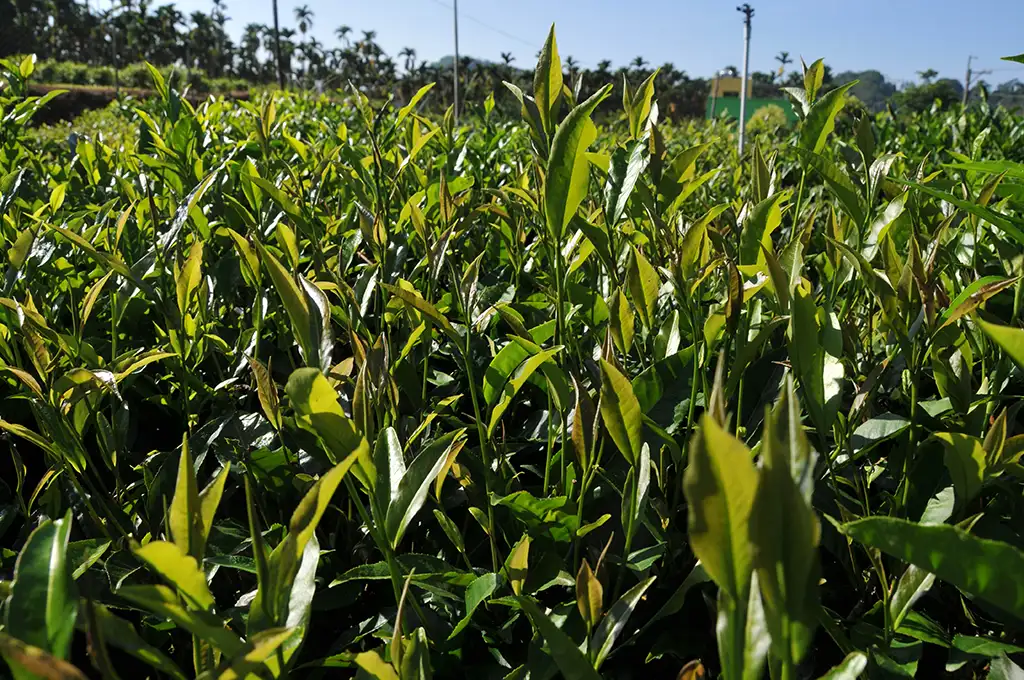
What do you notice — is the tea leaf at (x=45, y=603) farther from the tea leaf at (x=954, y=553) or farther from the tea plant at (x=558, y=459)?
the tea leaf at (x=954, y=553)

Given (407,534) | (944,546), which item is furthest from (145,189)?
(944,546)

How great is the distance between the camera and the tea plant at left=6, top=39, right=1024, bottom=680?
1.91 ft

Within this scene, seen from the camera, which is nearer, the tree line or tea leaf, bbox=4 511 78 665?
tea leaf, bbox=4 511 78 665

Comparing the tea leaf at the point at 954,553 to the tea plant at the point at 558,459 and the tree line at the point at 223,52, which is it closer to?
the tea plant at the point at 558,459

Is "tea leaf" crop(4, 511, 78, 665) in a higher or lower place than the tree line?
lower

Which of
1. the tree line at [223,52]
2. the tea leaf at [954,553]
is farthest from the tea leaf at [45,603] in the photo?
the tree line at [223,52]

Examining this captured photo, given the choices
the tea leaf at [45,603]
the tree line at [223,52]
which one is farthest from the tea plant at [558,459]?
the tree line at [223,52]

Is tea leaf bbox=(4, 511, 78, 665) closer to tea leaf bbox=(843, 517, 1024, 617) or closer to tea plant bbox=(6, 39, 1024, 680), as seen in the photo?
tea plant bbox=(6, 39, 1024, 680)

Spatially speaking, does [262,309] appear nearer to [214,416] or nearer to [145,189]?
[214,416]

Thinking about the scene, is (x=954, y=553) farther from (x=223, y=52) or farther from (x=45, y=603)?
(x=223, y=52)

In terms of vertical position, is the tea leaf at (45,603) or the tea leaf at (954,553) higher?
the tea leaf at (954,553)

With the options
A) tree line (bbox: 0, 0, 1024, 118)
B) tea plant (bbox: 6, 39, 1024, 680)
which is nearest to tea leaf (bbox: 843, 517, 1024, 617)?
tea plant (bbox: 6, 39, 1024, 680)

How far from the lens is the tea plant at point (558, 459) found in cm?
58

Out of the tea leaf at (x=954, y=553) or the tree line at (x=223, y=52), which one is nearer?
the tea leaf at (x=954, y=553)
